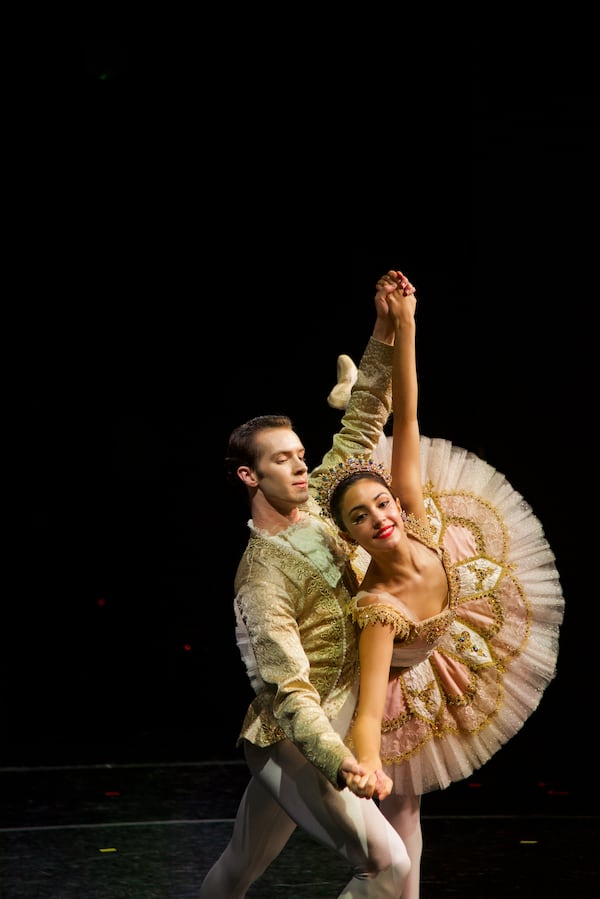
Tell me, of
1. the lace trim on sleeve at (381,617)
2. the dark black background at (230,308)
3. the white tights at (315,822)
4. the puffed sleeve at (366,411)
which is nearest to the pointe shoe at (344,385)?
the puffed sleeve at (366,411)

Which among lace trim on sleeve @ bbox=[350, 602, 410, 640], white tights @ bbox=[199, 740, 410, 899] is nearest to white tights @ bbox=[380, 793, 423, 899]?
white tights @ bbox=[199, 740, 410, 899]

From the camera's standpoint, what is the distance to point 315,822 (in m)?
2.40

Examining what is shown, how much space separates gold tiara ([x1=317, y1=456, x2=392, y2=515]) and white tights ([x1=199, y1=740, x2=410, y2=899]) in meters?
0.47

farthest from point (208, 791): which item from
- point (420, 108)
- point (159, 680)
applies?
point (420, 108)

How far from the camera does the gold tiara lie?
2.50 meters

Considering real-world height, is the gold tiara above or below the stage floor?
above

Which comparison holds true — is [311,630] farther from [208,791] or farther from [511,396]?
[511,396]

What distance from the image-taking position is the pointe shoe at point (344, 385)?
2.94 meters

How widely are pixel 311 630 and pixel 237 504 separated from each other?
2634 millimetres

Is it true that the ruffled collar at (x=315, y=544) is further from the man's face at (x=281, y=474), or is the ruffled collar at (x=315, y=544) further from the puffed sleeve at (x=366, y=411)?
the puffed sleeve at (x=366, y=411)

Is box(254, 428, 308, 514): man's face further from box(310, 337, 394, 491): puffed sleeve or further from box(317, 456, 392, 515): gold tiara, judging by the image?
box(310, 337, 394, 491): puffed sleeve

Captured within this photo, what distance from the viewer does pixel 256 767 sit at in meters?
2.49

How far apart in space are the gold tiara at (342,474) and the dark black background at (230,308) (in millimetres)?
2355

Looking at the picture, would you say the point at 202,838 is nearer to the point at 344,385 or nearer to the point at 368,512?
the point at 344,385
